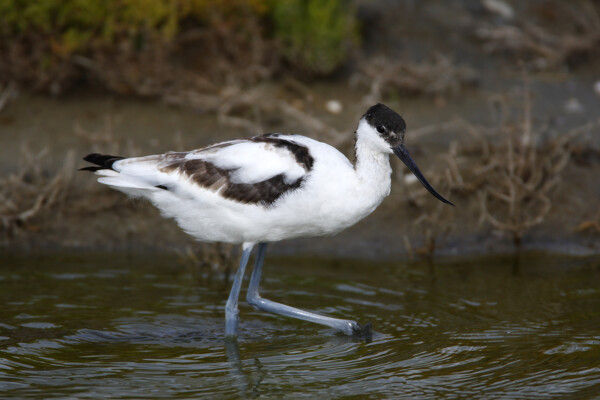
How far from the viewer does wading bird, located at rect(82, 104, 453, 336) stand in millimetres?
4398

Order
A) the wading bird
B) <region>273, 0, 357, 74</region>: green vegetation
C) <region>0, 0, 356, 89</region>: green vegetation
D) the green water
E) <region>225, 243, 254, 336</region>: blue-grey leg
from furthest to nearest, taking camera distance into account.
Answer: <region>273, 0, 357, 74</region>: green vegetation < <region>0, 0, 356, 89</region>: green vegetation < <region>225, 243, 254, 336</region>: blue-grey leg < the wading bird < the green water

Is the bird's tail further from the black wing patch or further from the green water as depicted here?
the green water

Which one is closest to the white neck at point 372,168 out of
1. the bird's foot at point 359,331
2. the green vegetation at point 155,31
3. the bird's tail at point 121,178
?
the bird's foot at point 359,331

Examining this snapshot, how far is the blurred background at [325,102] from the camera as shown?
6414mm

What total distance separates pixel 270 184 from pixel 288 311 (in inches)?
31.8

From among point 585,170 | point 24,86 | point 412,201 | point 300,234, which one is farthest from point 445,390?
point 24,86

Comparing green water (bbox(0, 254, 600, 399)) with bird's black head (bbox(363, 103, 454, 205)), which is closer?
green water (bbox(0, 254, 600, 399))

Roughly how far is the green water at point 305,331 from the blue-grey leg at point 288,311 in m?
0.08

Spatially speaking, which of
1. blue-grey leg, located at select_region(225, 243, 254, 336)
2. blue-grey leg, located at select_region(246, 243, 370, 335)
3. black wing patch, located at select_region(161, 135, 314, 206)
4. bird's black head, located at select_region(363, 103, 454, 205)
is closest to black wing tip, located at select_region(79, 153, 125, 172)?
black wing patch, located at select_region(161, 135, 314, 206)

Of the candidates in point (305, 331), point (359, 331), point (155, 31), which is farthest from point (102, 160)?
point (155, 31)

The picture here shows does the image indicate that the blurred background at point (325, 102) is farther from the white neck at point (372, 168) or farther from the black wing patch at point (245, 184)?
the white neck at point (372, 168)

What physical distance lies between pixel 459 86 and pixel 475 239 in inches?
84.8

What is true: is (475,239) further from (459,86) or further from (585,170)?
(459,86)

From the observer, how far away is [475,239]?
6.43m
